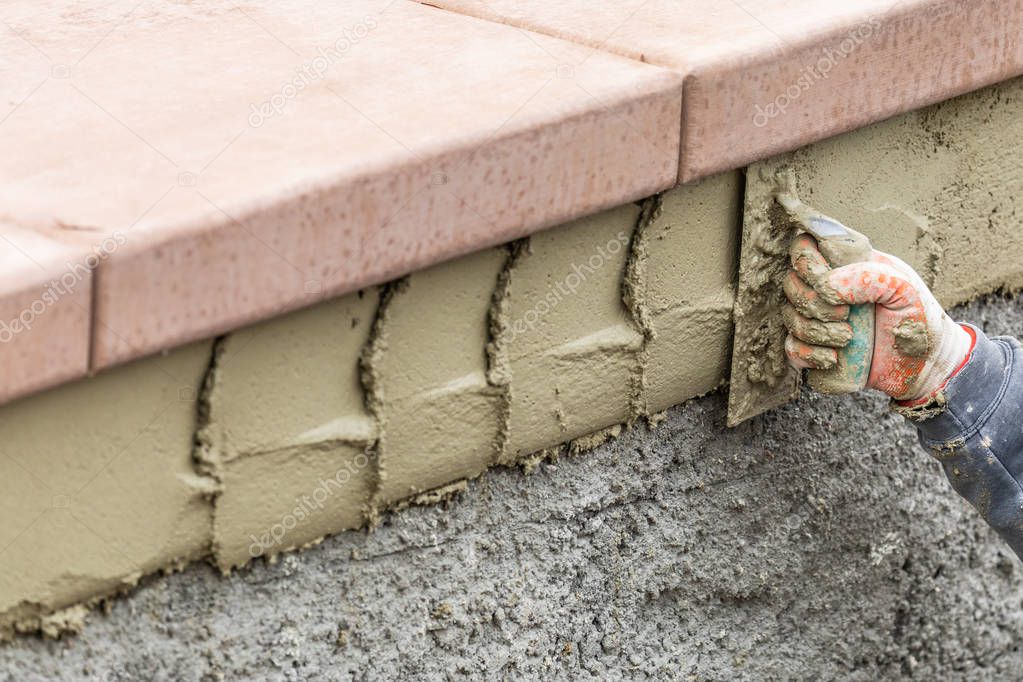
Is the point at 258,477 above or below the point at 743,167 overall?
below

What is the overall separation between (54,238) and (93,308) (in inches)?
3.4

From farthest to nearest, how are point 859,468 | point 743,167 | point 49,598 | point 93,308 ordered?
1. point 859,468
2. point 743,167
3. point 49,598
4. point 93,308

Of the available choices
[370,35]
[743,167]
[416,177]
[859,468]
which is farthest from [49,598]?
[859,468]

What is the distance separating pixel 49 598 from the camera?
133cm

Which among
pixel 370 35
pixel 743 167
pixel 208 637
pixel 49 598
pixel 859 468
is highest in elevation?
pixel 370 35

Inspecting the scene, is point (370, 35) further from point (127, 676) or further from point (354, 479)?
point (127, 676)

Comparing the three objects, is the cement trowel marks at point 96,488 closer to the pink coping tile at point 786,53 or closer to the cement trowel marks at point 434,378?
the cement trowel marks at point 434,378

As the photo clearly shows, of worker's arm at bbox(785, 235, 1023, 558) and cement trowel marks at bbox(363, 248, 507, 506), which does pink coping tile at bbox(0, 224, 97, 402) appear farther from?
worker's arm at bbox(785, 235, 1023, 558)

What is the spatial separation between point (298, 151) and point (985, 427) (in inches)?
37.1

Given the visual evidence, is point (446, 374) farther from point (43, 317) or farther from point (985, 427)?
point (985, 427)

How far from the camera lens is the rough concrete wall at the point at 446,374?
134cm

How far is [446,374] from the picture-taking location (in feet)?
5.06

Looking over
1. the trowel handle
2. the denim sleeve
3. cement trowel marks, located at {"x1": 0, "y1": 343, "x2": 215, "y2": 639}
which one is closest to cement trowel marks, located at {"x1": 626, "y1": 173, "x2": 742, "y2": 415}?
the trowel handle

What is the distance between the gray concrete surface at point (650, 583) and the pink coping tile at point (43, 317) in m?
0.30
